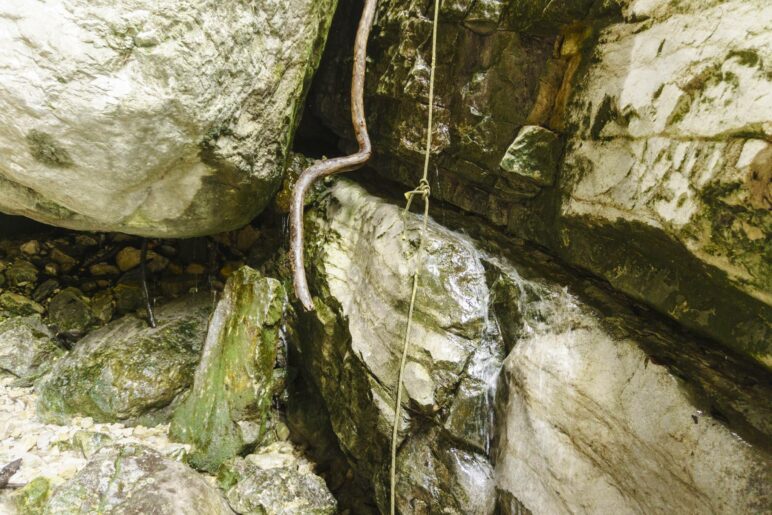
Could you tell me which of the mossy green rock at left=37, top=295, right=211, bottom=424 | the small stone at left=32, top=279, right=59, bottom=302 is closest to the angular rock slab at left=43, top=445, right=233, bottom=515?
the mossy green rock at left=37, top=295, right=211, bottom=424

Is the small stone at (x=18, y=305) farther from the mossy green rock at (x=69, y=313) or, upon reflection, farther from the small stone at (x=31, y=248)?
the small stone at (x=31, y=248)

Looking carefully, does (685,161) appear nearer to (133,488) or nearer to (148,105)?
(148,105)

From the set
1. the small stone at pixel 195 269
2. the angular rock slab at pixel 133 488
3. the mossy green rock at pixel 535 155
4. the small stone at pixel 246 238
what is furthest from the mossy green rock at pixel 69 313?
the mossy green rock at pixel 535 155

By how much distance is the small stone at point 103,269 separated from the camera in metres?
5.21

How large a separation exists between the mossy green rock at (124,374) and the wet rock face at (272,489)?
3.74 ft

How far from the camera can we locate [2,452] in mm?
3658

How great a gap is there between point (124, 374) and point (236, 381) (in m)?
1.23

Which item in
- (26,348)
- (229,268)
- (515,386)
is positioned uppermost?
(515,386)

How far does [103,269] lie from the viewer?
5238mm

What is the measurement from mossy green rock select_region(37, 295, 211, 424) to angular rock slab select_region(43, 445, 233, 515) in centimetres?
109

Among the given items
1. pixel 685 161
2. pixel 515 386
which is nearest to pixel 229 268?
pixel 515 386

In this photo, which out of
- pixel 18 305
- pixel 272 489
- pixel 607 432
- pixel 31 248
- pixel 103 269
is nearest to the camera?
pixel 607 432

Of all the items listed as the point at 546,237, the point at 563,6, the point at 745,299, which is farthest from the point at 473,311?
the point at 563,6

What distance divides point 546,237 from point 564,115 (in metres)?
0.88
